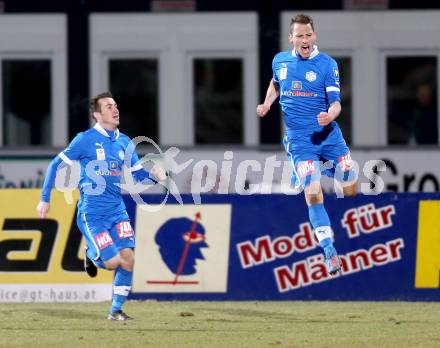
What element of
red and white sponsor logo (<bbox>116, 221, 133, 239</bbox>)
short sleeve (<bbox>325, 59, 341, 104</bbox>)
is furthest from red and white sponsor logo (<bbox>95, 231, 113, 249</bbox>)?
short sleeve (<bbox>325, 59, 341, 104</bbox>)

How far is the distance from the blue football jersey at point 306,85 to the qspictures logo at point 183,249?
254 cm

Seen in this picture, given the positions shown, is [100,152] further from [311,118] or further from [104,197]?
[311,118]

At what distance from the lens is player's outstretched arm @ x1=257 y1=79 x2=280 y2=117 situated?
14.0 meters

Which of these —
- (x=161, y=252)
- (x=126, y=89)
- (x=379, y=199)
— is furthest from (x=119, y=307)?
(x=126, y=89)

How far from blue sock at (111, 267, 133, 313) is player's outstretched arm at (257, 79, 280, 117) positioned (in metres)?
1.91

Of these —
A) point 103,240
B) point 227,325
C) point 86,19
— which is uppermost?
point 86,19

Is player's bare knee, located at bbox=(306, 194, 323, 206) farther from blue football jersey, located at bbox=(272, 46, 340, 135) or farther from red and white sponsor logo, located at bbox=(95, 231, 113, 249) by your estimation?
red and white sponsor logo, located at bbox=(95, 231, 113, 249)

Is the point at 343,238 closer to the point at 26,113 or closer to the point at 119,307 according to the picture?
the point at 119,307

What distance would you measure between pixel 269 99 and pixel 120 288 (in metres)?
2.18

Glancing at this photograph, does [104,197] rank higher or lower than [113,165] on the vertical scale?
lower

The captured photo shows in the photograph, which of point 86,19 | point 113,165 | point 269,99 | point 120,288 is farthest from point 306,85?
point 86,19

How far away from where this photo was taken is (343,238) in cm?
1647

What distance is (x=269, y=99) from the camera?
→ 1420 cm

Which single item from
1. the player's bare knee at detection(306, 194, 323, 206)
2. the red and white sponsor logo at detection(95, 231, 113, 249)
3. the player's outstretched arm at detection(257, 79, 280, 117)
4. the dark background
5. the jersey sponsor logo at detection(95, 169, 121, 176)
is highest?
the dark background
